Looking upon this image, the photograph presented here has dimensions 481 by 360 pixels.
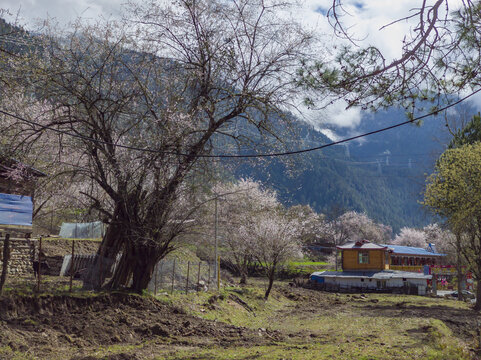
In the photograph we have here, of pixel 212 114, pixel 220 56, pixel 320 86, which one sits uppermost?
pixel 220 56

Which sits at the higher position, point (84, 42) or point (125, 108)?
point (84, 42)

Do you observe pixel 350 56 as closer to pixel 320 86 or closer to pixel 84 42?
pixel 320 86

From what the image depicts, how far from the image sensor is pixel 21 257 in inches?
727

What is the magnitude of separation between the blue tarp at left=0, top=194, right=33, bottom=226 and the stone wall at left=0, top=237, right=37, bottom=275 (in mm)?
2222

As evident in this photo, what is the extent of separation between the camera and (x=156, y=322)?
14078 mm

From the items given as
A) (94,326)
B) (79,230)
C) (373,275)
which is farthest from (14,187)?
(373,275)

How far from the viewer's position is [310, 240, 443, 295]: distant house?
44594mm

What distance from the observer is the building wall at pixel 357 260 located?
47.9 meters

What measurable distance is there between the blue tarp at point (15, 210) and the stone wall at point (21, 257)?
2.22 meters

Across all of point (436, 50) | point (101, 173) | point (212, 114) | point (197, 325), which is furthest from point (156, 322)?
point (436, 50)

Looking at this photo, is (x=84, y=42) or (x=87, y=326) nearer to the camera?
(x=87, y=326)

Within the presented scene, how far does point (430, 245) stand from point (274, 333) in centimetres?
5804

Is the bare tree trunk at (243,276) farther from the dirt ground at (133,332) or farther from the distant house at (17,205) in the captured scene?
the distant house at (17,205)

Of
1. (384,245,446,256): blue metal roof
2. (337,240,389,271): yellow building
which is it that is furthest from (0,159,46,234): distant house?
(384,245,446,256): blue metal roof
